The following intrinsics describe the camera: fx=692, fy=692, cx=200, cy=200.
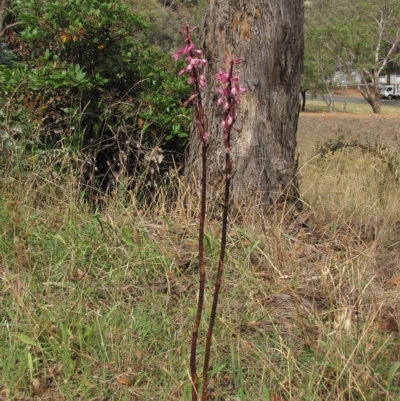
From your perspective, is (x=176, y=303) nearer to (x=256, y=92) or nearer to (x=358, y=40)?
(x=256, y=92)

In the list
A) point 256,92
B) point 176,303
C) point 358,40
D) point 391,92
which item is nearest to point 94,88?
point 256,92

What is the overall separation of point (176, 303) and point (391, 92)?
2449 inches

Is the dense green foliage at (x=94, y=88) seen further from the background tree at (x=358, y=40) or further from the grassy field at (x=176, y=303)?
the background tree at (x=358, y=40)

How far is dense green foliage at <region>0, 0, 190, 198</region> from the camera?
19.1 ft

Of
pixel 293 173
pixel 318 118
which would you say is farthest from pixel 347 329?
pixel 318 118

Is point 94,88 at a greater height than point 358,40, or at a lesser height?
lesser

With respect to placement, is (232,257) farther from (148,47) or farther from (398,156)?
(398,156)

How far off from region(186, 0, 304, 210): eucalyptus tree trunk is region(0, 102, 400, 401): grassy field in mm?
332

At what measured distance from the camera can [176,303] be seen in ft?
12.6

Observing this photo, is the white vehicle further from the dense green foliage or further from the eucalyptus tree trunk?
the eucalyptus tree trunk

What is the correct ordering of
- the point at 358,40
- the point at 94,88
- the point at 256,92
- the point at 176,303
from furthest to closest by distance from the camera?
the point at 358,40, the point at 94,88, the point at 256,92, the point at 176,303

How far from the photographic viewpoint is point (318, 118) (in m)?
18.2

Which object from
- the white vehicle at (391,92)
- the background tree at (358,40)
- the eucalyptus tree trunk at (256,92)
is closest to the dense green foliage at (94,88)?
the eucalyptus tree trunk at (256,92)

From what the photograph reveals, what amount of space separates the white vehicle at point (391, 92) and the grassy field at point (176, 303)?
59.6 meters
